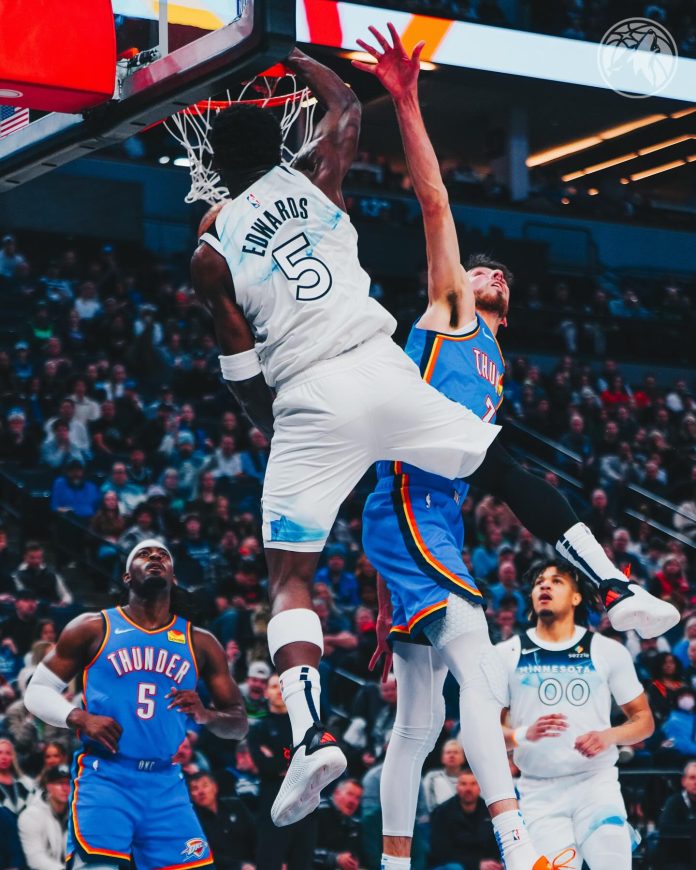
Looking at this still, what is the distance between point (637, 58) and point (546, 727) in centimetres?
1023

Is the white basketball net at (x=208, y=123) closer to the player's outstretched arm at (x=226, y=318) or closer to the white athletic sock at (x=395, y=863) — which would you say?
the player's outstretched arm at (x=226, y=318)

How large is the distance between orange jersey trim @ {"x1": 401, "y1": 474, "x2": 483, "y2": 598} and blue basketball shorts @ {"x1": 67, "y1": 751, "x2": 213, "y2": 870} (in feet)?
7.66

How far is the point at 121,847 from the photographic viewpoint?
6664mm

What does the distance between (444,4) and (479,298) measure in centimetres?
1402

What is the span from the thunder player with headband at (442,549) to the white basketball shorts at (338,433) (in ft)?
1.99

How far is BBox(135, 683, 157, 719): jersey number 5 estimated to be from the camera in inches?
276

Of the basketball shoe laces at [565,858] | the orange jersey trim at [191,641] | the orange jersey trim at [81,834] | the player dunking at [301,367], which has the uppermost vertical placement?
the player dunking at [301,367]

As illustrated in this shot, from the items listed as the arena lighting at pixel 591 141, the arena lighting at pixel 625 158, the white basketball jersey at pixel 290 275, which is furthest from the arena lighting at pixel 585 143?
the white basketball jersey at pixel 290 275

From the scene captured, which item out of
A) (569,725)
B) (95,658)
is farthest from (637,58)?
(95,658)

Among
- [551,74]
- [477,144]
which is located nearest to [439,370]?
[551,74]

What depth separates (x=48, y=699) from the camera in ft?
22.8

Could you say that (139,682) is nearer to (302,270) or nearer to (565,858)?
(565,858)

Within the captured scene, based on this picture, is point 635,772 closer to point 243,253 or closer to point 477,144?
point 243,253

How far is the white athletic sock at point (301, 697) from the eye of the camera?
4570 mm
